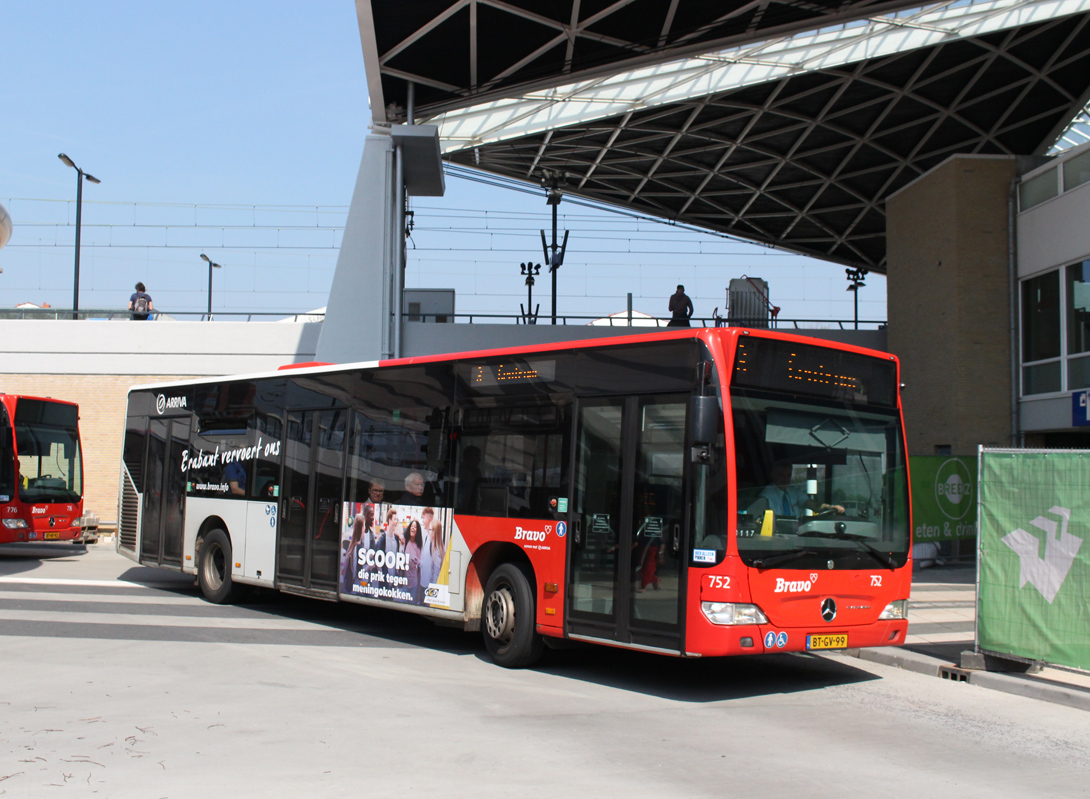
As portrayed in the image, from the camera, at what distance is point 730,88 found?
25.2 metres

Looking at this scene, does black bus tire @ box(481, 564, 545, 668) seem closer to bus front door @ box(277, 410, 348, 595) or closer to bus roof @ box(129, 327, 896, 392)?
bus roof @ box(129, 327, 896, 392)

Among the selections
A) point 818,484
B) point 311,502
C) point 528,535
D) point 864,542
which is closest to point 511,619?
point 528,535

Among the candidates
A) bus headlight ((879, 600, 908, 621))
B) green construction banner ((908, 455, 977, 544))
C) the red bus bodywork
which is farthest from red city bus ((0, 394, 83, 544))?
green construction banner ((908, 455, 977, 544))

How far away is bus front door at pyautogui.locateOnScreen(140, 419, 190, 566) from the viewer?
48.6 ft

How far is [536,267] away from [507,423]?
27112 mm

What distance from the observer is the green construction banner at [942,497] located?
2003 centimetres

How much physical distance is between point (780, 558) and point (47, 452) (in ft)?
59.0

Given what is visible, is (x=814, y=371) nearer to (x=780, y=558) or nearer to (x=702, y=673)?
(x=780, y=558)

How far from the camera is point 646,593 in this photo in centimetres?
828

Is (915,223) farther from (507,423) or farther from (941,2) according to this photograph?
(507,423)

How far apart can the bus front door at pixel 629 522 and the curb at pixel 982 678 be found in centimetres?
322

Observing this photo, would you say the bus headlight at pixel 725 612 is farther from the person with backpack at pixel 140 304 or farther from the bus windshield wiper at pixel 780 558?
the person with backpack at pixel 140 304

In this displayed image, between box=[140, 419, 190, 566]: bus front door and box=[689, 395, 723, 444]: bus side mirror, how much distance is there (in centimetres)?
956

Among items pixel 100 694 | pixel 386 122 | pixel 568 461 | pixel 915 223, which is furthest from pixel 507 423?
pixel 915 223
